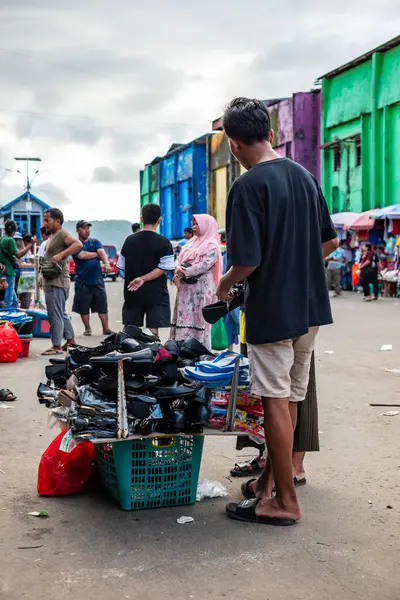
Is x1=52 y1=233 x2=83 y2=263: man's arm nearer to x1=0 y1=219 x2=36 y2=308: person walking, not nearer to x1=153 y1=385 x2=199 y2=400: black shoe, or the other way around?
x1=0 y1=219 x2=36 y2=308: person walking

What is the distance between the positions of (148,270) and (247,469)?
12.7ft

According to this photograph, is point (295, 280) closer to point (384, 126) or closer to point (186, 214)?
point (384, 126)

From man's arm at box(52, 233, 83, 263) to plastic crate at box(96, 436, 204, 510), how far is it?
6402mm

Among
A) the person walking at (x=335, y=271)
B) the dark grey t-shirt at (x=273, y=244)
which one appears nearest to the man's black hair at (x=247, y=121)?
the dark grey t-shirt at (x=273, y=244)

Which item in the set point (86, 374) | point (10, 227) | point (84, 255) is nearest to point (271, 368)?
point (86, 374)

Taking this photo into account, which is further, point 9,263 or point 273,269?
point 9,263

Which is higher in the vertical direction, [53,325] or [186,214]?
[186,214]

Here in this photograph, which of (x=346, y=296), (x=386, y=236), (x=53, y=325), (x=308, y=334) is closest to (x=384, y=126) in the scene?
(x=386, y=236)

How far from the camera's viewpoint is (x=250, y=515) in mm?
4559

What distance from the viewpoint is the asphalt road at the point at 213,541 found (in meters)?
3.70

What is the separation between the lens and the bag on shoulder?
36.3ft

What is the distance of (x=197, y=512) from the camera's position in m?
4.72

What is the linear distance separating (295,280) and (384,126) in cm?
2851

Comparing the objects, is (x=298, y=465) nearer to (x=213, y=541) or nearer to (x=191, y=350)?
(x=191, y=350)
